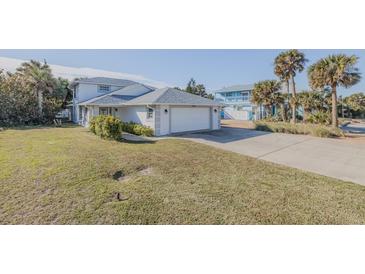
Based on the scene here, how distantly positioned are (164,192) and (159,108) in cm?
1091

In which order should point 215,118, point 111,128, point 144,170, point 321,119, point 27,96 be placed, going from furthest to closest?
point 27,96 → point 321,119 → point 215,118 → point 111,128 → point 144,170

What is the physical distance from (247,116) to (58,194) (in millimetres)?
37186

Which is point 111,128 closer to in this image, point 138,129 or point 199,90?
point 138,129

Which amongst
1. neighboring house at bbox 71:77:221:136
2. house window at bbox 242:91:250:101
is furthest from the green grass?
house window at bbox 242:91:250:101

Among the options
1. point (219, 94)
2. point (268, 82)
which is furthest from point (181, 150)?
point (219, 94)

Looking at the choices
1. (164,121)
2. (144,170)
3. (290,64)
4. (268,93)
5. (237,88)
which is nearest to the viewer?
(144,170)

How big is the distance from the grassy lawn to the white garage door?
26.8 feet

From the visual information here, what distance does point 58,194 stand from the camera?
5734mm

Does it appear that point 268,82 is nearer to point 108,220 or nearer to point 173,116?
point 173,116

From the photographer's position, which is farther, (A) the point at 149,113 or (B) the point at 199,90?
(B) the point at 199,90

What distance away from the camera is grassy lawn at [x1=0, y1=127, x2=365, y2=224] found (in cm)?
487

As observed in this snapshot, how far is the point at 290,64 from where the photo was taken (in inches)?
947

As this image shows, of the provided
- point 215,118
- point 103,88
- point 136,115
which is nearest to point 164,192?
point 136,115

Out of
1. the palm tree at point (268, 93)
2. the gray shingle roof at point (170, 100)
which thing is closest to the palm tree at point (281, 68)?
the palm tree at point (268, 93)
